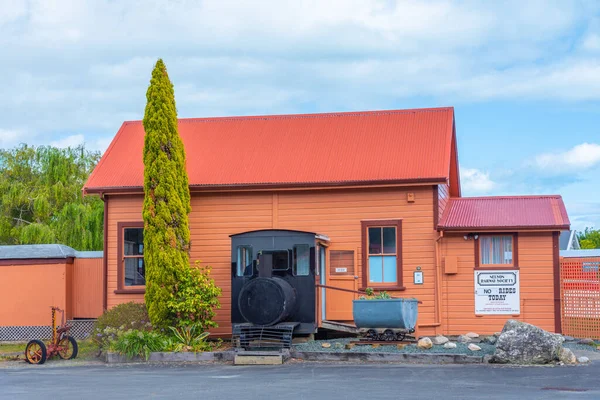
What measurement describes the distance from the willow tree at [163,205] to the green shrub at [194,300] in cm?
12

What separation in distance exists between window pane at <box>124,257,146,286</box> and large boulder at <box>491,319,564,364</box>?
9.97m

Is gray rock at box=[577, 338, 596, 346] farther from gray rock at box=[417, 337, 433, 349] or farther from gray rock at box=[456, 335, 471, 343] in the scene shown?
gray rock at box=[417, 337, 433, 349]

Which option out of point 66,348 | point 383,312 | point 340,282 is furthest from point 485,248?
point 66,348

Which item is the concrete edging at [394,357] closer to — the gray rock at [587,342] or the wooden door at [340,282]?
the wooden door at [340,282]

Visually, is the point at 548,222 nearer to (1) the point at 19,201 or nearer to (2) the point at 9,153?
(1) the point at 19,201

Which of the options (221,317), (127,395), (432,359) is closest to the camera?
(127,395)

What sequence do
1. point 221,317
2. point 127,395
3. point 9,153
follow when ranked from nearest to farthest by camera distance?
point 127,395
point 221,317
point 9,153

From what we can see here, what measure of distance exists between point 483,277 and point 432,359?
13.8 ft

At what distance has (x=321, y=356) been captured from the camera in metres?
17.8

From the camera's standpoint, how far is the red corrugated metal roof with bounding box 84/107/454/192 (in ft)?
70.3

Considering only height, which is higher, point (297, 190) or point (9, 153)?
point (9, 153)

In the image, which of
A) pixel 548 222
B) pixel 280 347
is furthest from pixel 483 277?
pixel 280 347

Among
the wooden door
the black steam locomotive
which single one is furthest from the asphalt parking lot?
the wooden door

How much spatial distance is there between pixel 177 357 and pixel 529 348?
293 inches
